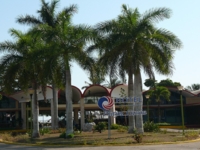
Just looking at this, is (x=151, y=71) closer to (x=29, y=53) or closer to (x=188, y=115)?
(x=29, y=53)

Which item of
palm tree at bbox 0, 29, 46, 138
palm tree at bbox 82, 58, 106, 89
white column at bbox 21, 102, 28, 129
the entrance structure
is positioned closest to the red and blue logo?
palm tree at bbox 82, 58, 106, 89

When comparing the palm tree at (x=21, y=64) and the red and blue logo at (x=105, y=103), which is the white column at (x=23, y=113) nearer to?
the palm tree at (x=21, y=64)

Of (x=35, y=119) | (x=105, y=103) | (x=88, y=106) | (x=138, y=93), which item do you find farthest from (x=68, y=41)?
(x=88, y=106)

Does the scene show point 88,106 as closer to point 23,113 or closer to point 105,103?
point 23,113

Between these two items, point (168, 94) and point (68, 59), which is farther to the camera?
point (168, 94)

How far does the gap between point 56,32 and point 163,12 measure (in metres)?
7.50

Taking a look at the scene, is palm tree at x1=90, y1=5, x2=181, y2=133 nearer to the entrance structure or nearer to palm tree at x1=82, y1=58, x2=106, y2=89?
palm tree at x1=82, y1=58, x2=106, y2=89

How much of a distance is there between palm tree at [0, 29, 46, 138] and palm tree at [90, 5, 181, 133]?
4635mm

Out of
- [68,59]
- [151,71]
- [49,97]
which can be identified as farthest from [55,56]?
[49,97]

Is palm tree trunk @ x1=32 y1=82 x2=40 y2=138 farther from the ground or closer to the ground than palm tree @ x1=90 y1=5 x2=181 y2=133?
closer to the ground

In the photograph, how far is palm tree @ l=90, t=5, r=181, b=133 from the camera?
A: 24562 millimetres

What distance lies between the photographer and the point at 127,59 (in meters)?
24.7

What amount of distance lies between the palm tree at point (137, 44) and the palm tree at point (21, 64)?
4.64 m

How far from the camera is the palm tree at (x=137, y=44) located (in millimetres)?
24562
